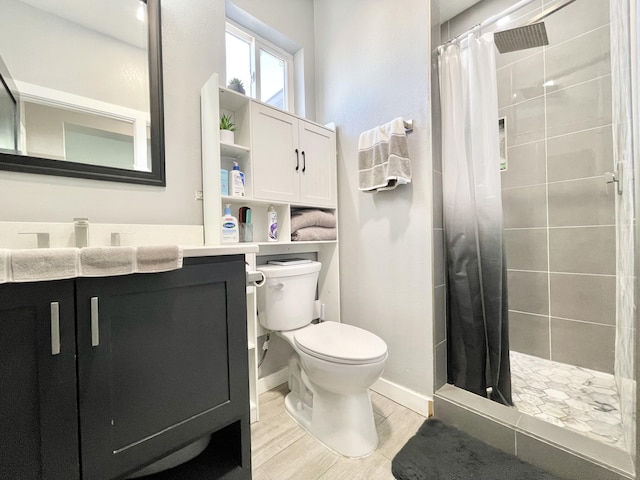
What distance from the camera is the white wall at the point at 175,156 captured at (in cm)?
107

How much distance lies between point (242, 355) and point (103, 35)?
150cm

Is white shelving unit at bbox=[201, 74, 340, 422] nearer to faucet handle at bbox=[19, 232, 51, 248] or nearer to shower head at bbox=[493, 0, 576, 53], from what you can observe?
faucet handle at bbox=[19, 232, 51, 248]

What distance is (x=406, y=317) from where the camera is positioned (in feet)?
4.86

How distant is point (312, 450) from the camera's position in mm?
1174

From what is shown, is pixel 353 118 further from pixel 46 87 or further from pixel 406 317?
pixel 46 87

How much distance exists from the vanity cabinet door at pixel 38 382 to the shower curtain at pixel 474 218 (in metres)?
1.56

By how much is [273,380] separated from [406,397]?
81 cm

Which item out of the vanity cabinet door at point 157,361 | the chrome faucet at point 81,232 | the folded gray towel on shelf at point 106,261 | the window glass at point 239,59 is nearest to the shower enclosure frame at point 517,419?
the vanity cabinet door at point 157,361

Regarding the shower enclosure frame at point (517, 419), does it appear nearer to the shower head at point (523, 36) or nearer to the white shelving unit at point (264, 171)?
the shower head at point (523, 36)

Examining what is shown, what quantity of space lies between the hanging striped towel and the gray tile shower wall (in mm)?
993

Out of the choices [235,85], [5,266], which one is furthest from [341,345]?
[235,85]

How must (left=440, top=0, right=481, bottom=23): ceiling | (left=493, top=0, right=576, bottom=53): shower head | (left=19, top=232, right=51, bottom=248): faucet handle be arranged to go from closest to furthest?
(left=19, top=232, right=51, bottom=248): faucet handle
(left=493, top=0, right=576, bottom=53): shower head
(left=440, top=0, right=481, bottom=23): ceiling

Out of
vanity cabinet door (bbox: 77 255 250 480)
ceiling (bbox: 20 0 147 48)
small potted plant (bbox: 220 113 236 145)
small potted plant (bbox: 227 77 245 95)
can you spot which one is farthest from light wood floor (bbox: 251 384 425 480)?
ceiling (bbox: 20 0 147 48)

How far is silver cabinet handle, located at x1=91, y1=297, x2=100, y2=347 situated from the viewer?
0.64 meters
